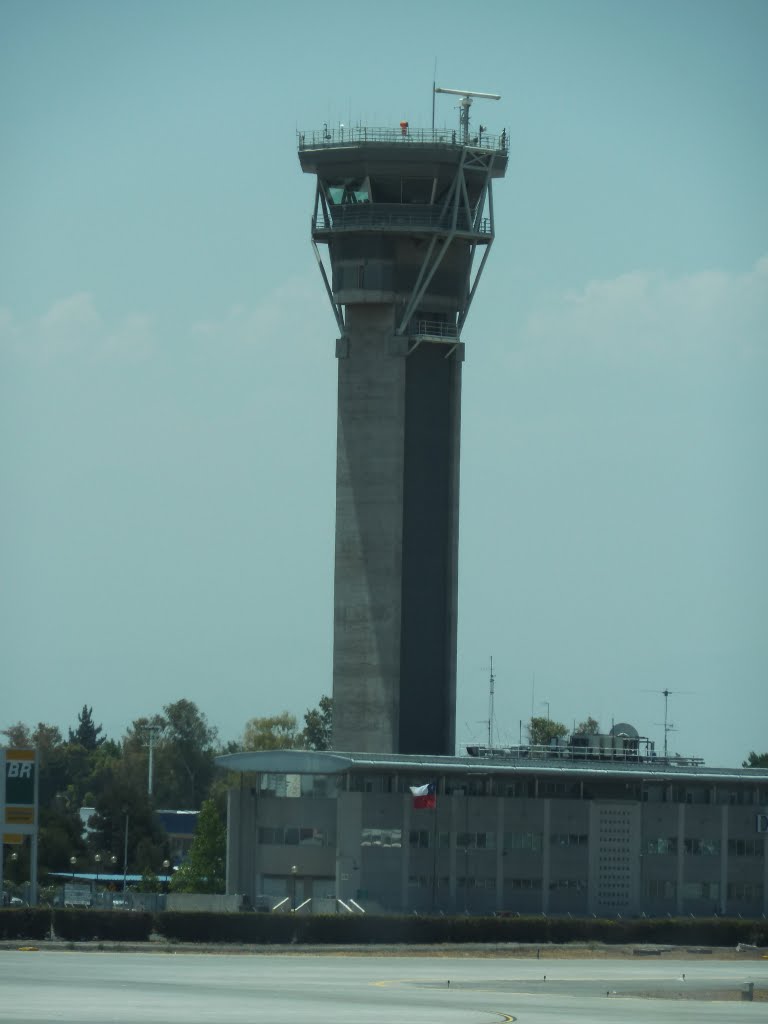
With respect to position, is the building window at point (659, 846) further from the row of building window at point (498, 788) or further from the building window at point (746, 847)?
the building window at point (746, 847)

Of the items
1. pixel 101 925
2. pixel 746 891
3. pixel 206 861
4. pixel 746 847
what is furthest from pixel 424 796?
pixel 206 861

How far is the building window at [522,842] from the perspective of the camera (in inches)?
4825

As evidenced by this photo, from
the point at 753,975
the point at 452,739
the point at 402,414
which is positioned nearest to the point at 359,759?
the point at 452,739

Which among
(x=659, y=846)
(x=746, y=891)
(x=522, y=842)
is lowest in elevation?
(x=746, y=891)

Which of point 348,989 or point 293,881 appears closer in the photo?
point 348,989

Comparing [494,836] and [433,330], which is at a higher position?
[433,330]

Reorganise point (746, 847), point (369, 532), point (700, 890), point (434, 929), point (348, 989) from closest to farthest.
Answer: point (348, 989) → point (434, 929) → point (700, 890) → point (746, 847) → point (369, 532)

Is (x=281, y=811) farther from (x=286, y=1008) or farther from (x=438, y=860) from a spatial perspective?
(x=286, y=1008)

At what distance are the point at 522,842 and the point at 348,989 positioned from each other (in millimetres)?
55488

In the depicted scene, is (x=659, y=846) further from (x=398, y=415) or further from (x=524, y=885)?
(x=398, y=415)

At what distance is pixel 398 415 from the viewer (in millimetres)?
132875

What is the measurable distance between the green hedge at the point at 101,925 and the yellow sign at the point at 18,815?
12525mm

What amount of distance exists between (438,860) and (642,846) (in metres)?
13.8

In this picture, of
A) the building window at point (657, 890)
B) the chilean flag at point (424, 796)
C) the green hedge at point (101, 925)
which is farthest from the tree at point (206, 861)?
the green hedge at point (101, 925)
